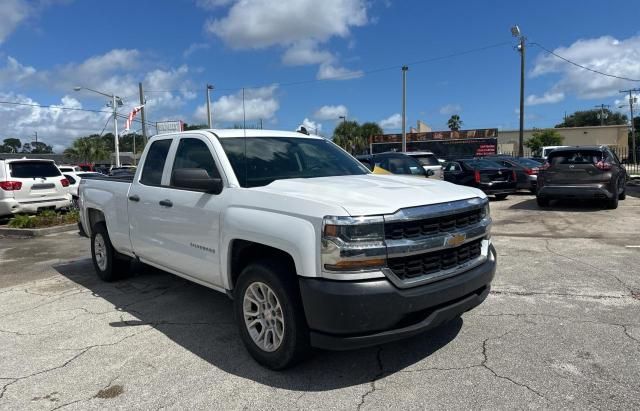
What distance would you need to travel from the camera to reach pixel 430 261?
3.53 m

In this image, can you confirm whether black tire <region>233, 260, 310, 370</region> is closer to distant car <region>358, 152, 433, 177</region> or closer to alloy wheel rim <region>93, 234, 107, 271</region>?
alloy wheel rim <region>93, 234, 107, 271</region>

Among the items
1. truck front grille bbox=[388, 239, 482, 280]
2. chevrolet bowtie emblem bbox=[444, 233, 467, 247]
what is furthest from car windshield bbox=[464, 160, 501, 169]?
chevrolet bowtie emblem bbox=[444, 233, 467, 247]

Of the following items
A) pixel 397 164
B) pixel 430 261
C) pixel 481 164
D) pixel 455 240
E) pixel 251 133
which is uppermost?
pixel 251 133

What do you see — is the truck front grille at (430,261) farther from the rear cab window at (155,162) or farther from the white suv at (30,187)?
the white suv at (30,187)

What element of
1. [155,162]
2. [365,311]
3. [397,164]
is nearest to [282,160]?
[155,162]

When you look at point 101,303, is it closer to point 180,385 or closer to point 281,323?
point 180,385

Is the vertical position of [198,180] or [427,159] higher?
[427,159]

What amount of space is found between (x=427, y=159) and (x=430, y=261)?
14020 mm

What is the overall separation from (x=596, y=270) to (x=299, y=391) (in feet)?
15.4

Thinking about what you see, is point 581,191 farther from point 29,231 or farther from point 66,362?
point 29,231

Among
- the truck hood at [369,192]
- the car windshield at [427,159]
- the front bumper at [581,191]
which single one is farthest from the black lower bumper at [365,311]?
the car windshield at [427,159]

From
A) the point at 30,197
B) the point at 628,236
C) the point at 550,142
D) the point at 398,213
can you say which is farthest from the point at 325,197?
the point at 550,142

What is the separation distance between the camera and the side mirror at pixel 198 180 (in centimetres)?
403

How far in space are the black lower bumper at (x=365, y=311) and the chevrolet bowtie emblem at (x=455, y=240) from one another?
0.30 m
